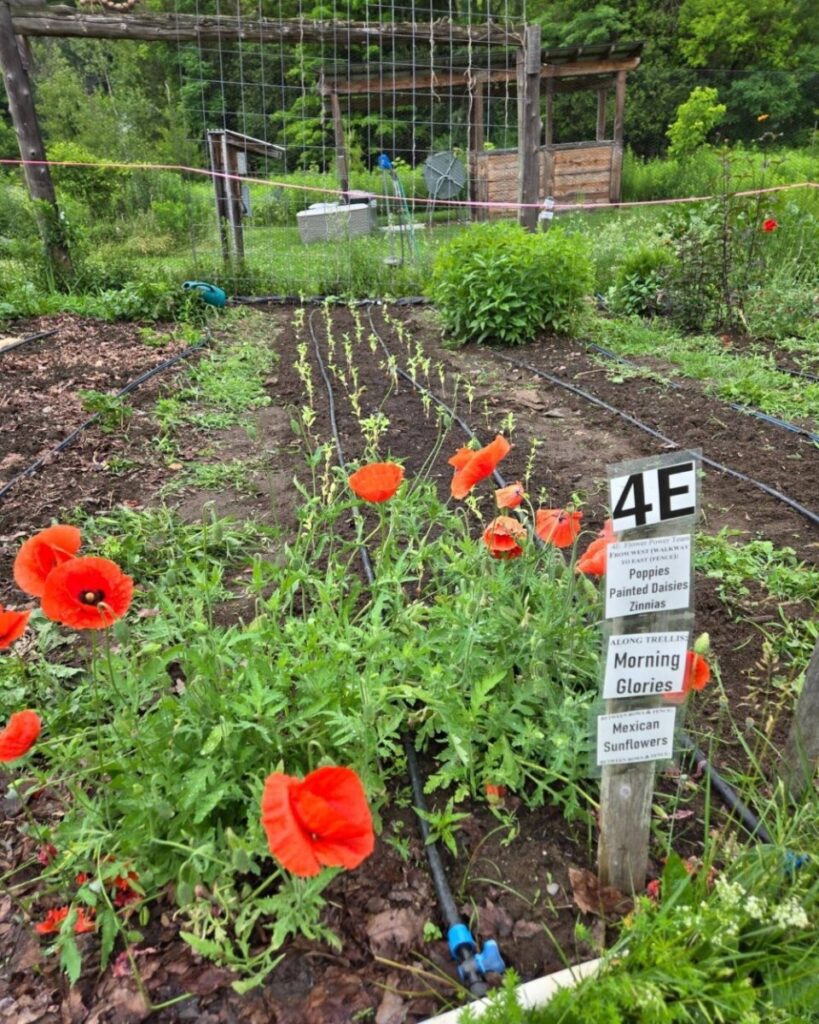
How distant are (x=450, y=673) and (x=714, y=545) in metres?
1.47

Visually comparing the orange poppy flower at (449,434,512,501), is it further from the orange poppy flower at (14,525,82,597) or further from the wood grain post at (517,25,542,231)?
the wood grain post at (517,25,542,231)

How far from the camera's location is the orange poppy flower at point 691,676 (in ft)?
3.80

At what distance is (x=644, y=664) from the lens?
112 cm

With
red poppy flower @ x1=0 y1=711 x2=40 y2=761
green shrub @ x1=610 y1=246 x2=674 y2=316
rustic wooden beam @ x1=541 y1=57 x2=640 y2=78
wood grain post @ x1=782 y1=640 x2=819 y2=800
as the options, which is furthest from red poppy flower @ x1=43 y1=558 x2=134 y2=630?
rustic wooden beam @ x1=541 y1=57 x2=640 y2=78

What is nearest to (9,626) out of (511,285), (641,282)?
(511,285)

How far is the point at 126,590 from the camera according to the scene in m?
1.27

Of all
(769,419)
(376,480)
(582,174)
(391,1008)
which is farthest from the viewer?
(582,174)

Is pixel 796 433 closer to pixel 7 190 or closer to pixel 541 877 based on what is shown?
pixel 541 877

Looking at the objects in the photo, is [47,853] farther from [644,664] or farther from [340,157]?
[340,157]

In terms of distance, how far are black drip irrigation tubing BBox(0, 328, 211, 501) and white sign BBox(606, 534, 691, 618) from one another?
9.17ft

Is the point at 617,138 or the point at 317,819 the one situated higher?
the point at 617,138

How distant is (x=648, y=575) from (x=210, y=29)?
24.3 feet

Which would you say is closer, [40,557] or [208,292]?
[40,557]

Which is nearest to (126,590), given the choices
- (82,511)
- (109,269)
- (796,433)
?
(82,511)
